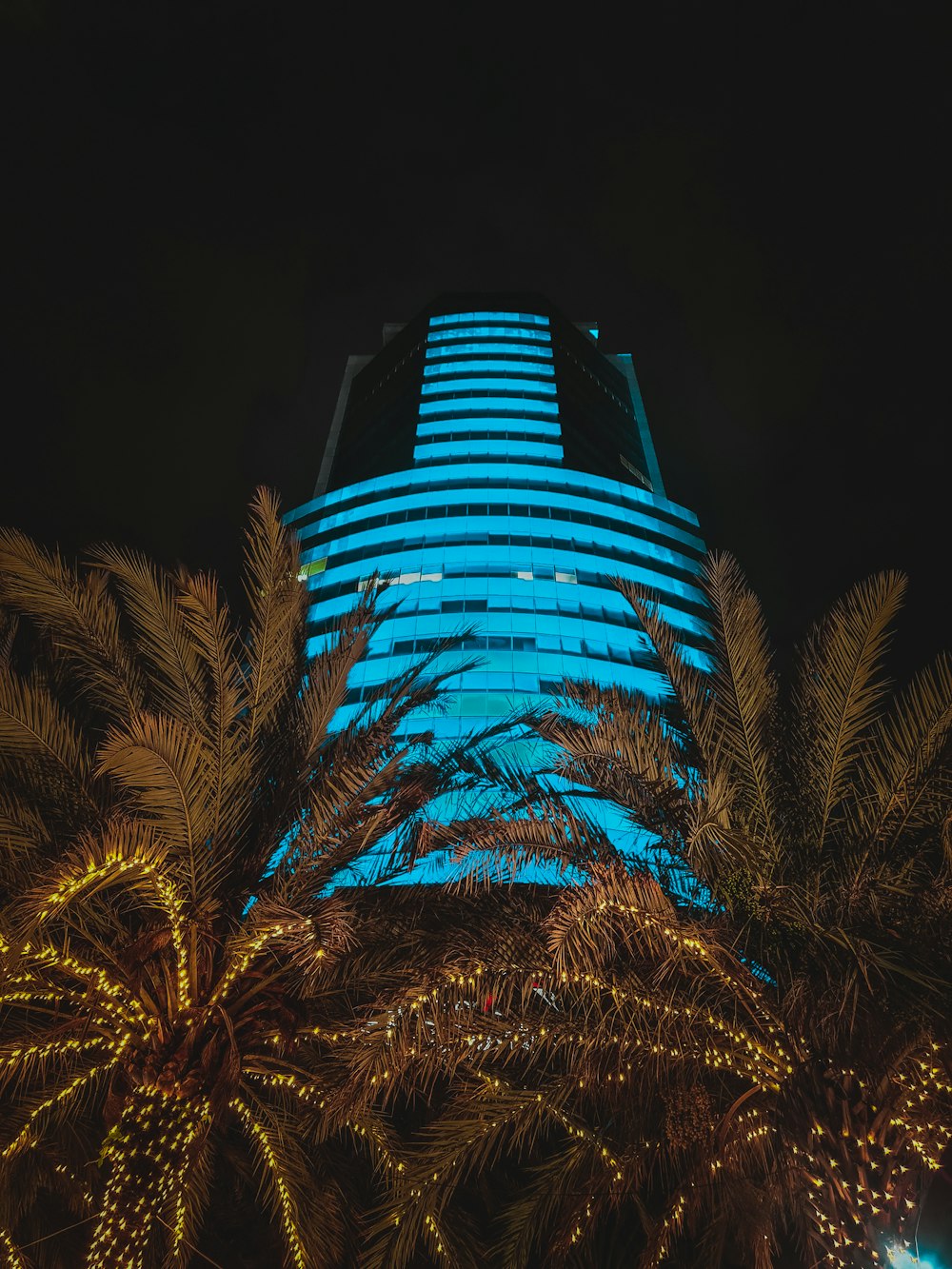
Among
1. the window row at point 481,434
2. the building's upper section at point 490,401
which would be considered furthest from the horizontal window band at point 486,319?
the window row at point 481,434

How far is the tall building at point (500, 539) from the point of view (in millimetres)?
32375

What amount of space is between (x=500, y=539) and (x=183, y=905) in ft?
102

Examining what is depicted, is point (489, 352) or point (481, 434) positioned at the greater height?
point (489, 352)

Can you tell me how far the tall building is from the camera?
106ft

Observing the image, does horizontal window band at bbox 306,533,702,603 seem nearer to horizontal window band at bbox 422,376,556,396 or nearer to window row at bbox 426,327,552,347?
horizontal window band at bbox 422,376,556,396

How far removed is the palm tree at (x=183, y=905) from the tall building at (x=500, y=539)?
1381cm

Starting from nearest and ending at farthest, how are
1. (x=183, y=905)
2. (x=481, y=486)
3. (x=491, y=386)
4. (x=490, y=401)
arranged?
(x=183, y=905)
(x=481, y=486)
(x=490, y=401)
(x=491, y=386)

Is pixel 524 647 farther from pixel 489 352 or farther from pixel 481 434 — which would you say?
pixel 489 352

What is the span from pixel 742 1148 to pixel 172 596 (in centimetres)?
807

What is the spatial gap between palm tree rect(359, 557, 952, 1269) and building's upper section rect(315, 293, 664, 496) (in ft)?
118

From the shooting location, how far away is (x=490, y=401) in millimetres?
49375

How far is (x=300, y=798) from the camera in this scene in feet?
26.5

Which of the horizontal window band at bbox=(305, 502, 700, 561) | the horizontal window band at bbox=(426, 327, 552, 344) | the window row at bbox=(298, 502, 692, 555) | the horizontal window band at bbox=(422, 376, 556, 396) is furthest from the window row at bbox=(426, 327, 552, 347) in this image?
the horizontal window band at bbox=(305, 502, 700, 561)

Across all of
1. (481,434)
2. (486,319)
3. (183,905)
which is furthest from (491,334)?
(183,905)
